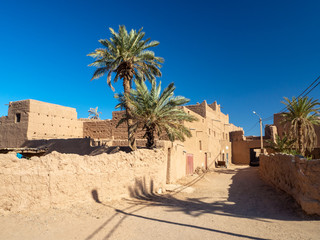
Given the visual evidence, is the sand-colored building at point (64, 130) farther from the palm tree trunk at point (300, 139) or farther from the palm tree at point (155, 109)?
the palm tree trunk at point (300, 139)

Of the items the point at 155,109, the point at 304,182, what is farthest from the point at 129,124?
the point at 304,182

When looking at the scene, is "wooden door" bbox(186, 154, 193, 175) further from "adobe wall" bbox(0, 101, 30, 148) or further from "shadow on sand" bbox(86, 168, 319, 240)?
"adobe wall" bbox(0, 101, 30, 148)

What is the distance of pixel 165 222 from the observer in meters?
6.82

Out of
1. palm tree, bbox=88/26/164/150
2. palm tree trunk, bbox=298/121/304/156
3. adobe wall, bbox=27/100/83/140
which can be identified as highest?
palm tree, bbox=88/26/164/150

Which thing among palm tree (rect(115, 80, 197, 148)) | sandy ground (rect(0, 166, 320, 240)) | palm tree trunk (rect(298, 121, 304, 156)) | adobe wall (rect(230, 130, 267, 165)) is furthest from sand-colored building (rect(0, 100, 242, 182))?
adobe wall (rect(230, 130, 267, 165))

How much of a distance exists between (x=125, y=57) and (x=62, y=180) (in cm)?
959

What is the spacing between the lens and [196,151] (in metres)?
22.1

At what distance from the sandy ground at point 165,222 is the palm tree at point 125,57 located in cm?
683

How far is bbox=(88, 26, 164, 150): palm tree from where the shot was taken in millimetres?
14867

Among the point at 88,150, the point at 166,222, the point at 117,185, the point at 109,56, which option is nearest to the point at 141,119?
the point at 109,56

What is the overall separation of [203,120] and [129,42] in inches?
514

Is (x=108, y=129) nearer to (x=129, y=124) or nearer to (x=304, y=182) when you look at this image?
(x=129, y=124)

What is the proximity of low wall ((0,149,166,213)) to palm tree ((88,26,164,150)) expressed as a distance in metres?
5.17

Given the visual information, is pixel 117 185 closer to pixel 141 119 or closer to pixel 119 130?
pixel 141 119
